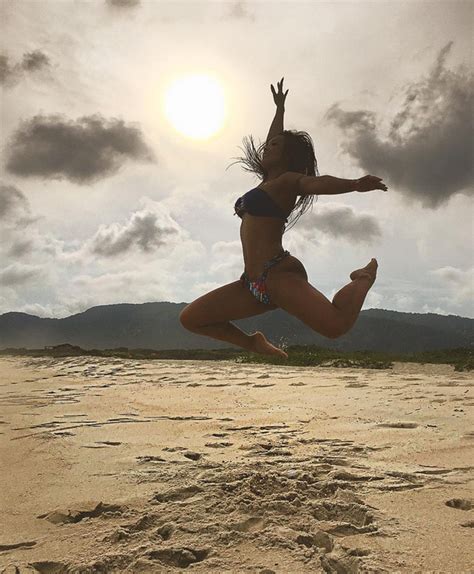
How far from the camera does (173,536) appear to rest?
230cm

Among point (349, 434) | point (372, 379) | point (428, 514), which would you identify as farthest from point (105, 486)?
point (372, 379)

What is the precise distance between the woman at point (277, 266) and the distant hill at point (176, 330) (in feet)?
167

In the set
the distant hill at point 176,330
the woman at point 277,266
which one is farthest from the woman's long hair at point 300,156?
the distant hill at point 176,330

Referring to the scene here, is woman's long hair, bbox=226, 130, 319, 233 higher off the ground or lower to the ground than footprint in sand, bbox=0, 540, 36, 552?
higher

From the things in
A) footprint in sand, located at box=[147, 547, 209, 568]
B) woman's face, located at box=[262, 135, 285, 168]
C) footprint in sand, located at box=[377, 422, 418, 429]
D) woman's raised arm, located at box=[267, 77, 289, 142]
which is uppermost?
woman's raised arm, located at box=[267, 77, 289, 142]

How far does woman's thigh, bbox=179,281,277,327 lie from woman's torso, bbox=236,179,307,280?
0.53ft

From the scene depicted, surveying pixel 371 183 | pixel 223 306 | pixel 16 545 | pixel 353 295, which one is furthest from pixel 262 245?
pixel 16 545

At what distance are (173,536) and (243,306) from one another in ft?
4.74

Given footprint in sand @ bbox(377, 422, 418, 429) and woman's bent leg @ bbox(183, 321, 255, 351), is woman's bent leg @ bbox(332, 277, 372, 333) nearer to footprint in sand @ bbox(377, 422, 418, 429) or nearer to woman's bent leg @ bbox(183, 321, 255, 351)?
woman's bent leg @ bbox(183, 321, 255, 351)

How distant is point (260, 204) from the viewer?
10.4 ft

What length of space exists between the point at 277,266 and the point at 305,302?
0.33 metres

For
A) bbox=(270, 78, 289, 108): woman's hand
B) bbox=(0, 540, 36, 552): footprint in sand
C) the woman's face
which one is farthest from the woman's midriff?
bbox=(0, 540, 36, 552): footprint in sand

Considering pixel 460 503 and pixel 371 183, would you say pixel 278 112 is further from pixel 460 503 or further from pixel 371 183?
pixel 460 503

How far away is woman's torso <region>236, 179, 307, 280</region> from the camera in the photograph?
3.16 metres
